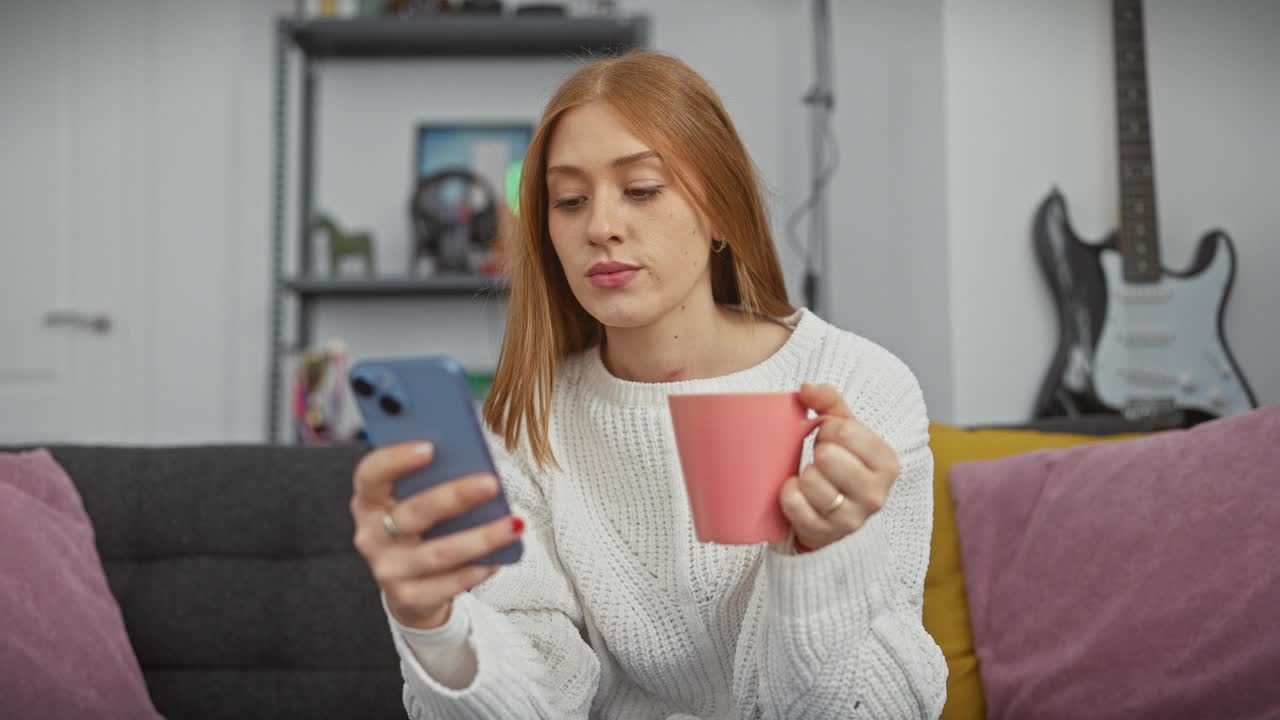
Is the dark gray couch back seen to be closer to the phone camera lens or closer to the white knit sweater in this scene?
the white knit sweater

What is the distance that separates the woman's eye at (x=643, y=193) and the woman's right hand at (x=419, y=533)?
391 mm

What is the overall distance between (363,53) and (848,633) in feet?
11.4

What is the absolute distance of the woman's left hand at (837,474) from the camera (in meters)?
0.77

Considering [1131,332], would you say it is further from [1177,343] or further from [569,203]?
[569,203]

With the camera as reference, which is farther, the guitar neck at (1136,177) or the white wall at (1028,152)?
the white wall at (1028,152)

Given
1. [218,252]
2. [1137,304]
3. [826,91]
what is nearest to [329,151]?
[218,252]

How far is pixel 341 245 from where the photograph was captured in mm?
3586

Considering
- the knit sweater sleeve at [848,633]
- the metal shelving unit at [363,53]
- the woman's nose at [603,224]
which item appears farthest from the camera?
the metal shelving unit at [363,53]

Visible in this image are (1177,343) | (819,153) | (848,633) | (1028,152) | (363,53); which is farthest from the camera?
(363,53)

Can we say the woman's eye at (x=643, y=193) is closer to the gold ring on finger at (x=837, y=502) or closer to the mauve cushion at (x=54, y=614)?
the gold ring on finger at (x=837, y=502)

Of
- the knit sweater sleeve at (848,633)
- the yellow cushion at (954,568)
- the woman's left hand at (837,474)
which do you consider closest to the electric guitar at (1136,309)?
the yellow cushion at (954,568)

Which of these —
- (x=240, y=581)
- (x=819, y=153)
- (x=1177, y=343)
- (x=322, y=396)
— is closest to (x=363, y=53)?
(x=322, y=396)

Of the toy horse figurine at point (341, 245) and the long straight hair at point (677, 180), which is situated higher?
the toy horse figurine at point (341, 245)

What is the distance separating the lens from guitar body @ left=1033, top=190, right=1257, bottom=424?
8.22 ft
